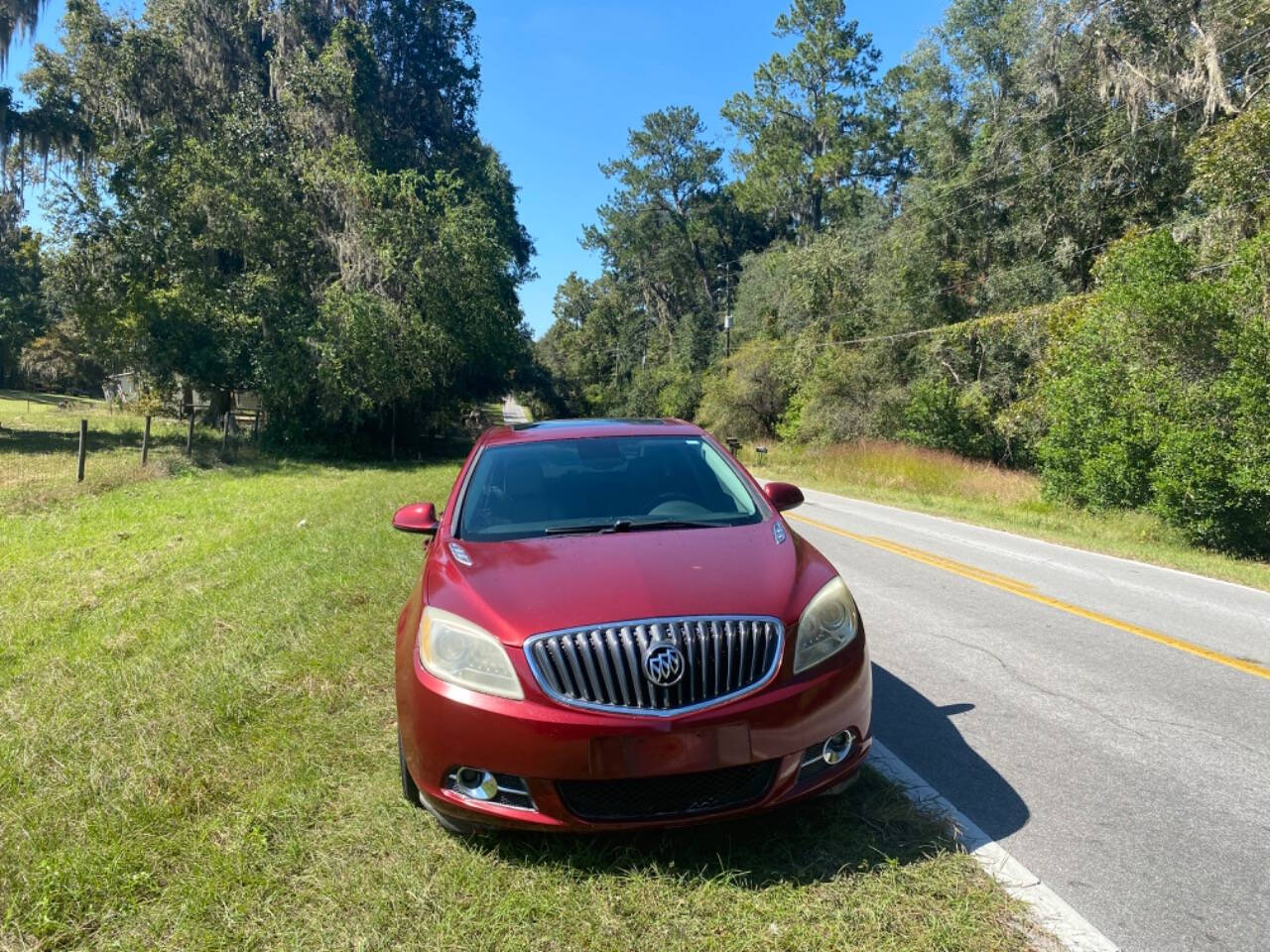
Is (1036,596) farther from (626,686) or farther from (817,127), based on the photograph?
(817,127)

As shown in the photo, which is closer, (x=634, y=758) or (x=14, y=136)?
(x=634, y=758)

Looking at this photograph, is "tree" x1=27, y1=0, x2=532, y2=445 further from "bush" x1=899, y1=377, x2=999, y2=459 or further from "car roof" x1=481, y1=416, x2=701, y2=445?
"car roof" x1=481, y1=416, x2=701, y2=445

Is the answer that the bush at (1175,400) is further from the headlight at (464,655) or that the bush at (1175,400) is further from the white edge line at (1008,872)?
the headlight at (464,655)

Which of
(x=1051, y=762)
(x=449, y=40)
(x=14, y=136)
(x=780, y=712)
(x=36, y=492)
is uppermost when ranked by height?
(x=449, y=40)

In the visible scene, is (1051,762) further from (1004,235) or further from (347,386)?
(1004,235)

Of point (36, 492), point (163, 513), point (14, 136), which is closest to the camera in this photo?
point (163, 513)

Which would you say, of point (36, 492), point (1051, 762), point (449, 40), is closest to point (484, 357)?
point (449, 40)

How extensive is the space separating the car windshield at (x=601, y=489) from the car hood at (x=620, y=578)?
0.25 m

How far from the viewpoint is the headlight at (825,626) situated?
3.10 m

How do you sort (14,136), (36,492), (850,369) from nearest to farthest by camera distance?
1. (36,492)
2. (14,136)
3. (850,369)

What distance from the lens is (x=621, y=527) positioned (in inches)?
154

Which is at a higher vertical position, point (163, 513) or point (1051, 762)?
point (1051, 762)

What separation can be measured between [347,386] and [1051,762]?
24.5 m

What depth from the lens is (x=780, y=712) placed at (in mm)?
2920
